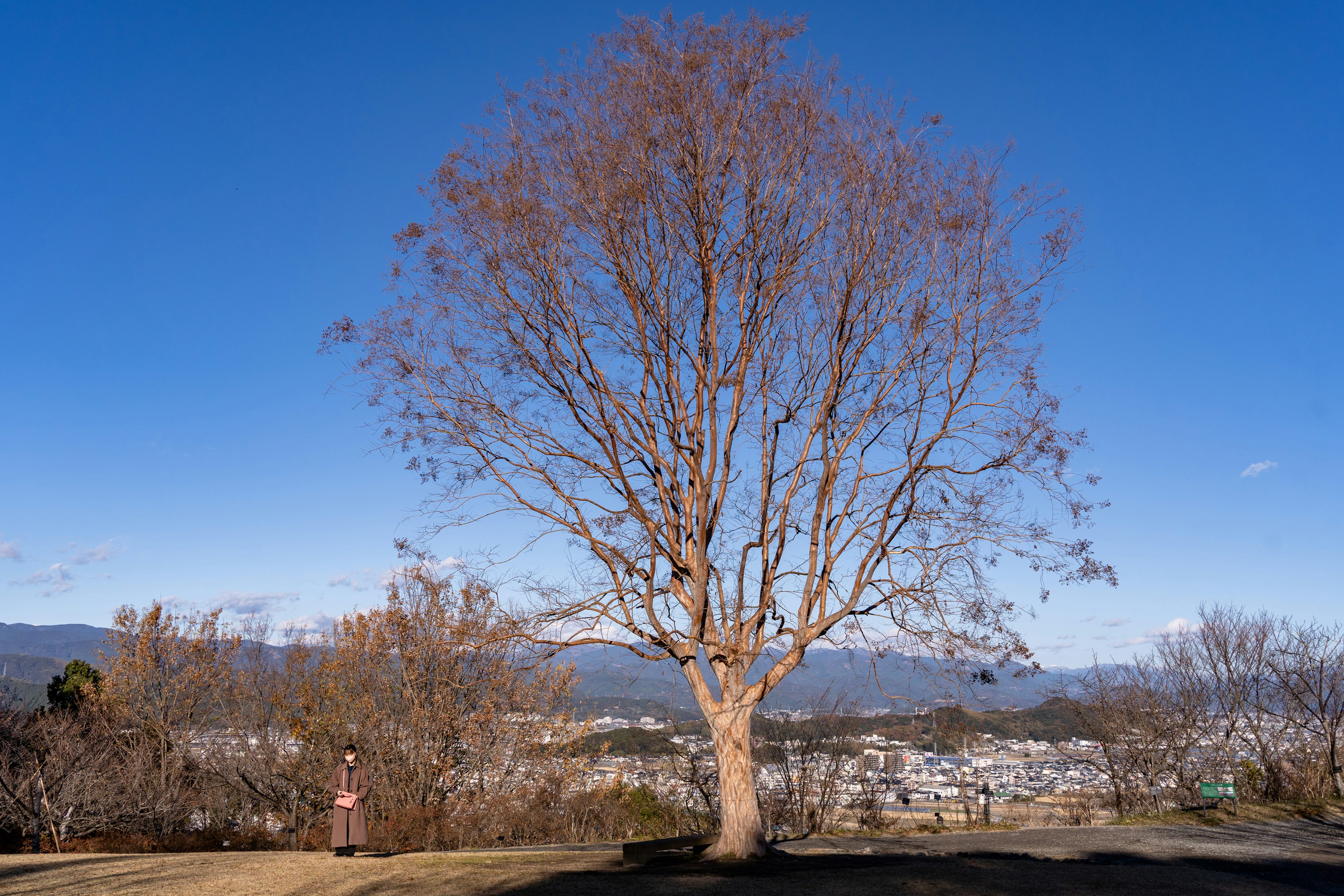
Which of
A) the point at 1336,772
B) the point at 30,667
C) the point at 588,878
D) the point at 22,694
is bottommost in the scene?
the point at 1336,772

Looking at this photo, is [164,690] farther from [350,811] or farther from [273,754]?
[350,811]

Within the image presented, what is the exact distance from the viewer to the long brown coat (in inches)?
415

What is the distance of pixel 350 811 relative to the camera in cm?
1062

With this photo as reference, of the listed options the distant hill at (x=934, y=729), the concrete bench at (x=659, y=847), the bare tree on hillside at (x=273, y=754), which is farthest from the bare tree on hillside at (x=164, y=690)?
the concrete bench at (x=659, y=847)

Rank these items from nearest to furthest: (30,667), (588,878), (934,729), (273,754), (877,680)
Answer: (588,878)
(877,680)
(934,729)
(273,754)
(30,667)

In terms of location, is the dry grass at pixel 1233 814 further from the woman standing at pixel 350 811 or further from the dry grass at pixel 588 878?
the woman standing at pixel 350 811

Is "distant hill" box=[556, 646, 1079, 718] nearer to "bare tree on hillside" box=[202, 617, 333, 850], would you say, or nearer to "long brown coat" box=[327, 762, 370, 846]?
"long brown coat" box=[327, 762, 370, 846]

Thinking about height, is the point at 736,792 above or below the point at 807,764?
above

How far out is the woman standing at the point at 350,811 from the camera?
34.6 ft

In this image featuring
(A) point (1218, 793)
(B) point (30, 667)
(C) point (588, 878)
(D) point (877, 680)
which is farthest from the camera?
(B) point (30, 667)

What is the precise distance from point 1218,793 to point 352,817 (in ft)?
49.7

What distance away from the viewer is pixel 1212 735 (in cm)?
2186

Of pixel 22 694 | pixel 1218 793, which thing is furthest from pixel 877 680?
pixel 22 694

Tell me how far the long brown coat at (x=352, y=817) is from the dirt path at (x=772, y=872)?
12.9 inches
